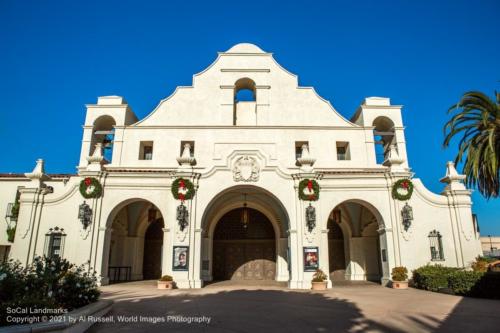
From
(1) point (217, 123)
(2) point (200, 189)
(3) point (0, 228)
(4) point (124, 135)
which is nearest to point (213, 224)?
(2) point (200, 189)

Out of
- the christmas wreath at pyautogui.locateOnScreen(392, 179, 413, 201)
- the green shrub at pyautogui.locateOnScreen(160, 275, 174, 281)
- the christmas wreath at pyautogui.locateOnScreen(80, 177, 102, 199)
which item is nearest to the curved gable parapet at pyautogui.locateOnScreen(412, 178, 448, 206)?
the christmas wreath at pyautogui.locateOnScreen(392, 179, 413, 201)

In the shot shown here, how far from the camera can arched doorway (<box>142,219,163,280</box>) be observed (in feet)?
90.8

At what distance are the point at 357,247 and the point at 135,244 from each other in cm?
1697

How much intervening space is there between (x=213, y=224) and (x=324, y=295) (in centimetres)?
1218

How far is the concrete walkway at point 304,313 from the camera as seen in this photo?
→ 9.57 metres

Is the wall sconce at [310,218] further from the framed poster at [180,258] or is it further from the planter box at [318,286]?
the framed poster at [180,258]

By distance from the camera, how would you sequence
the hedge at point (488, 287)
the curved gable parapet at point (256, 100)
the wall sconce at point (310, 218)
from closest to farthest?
1. the hedge at point (488, 287)
2. the wall sconce at point (310, 218)
3. the curved gable parapet at point (256, 100)

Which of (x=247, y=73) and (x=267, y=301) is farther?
(x=247, y=73)

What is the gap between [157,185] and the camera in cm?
2245

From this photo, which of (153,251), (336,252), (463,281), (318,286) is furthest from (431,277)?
(153,251)

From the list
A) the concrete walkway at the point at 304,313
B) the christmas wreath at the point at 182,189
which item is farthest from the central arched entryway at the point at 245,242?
the concrete walkway at the point at 304,313

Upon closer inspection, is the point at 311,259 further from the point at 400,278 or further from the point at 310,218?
the point at 400,278

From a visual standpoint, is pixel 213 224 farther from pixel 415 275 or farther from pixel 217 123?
pixel 415 275

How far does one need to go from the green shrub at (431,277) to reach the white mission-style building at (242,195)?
138cm
